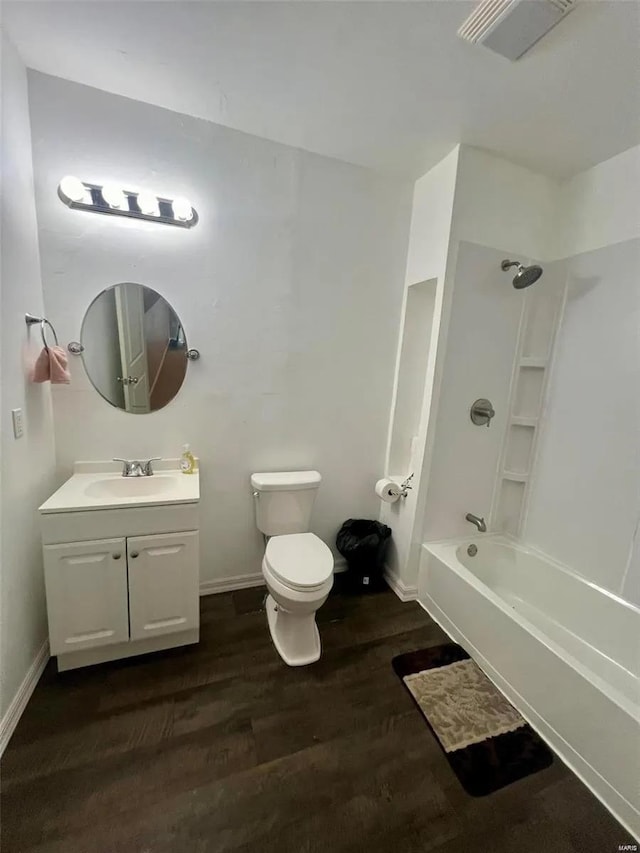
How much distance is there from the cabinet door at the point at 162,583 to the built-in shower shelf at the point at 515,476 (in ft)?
6.09

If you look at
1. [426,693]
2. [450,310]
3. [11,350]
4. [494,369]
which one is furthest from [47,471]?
[494,369]

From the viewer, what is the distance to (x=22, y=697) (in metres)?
1.33

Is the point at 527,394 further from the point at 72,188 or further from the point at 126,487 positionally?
the point at 72,188

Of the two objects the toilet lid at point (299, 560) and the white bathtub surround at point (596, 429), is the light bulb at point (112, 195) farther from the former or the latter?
the white bathtub surround at point (596, 429)

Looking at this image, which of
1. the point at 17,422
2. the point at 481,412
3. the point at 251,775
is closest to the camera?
the point at 251,775

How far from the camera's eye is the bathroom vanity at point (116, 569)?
53.6 inches

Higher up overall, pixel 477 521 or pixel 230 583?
pixel 477 521

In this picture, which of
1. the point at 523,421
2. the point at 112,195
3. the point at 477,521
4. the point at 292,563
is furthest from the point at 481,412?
the point at 112,195

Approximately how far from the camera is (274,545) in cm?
173

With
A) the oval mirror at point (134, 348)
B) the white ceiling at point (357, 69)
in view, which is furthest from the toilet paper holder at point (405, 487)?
the white ceiling at point (357, 69)

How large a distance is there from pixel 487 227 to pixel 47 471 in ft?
8.05

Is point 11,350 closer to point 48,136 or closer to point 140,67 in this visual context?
point 48,136

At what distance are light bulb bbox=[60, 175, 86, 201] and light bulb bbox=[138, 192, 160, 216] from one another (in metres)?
0.22

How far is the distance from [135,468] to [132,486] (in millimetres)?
88
